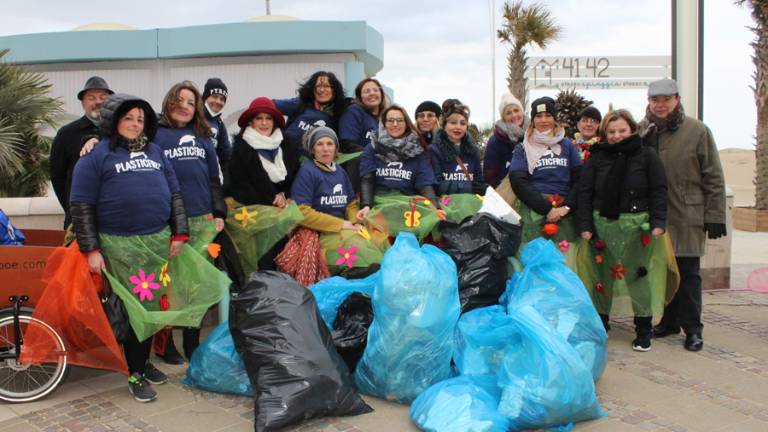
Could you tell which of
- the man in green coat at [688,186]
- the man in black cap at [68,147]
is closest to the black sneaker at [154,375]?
the man in black cap at [68,147]

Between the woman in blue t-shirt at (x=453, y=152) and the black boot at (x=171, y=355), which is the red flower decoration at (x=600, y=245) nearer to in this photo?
the woman in blue t-shirt at (x=453, y=152)

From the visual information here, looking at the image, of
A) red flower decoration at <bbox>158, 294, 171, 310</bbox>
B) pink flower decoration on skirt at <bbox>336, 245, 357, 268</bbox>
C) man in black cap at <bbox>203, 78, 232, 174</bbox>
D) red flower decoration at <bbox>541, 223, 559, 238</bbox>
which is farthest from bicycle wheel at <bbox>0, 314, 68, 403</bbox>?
red flower decoration at <bbox>541, 223, 559, 238</bbox>

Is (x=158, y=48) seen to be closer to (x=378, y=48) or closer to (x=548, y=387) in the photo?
(x=378, y=48)

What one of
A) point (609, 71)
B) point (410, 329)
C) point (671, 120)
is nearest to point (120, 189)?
point (410, 329)

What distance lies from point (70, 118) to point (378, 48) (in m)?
7.34

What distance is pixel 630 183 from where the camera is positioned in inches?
185

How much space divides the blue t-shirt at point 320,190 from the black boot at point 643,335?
89.5 inches

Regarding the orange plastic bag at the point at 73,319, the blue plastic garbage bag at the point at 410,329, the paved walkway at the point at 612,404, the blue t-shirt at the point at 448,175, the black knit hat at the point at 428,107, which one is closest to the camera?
the paved walkway at the point at 612,404

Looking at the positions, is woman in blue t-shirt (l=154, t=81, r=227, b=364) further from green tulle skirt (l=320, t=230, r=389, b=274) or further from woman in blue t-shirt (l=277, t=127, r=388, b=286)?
green tulle skirt (l=320, t=230, r=389, b=274)

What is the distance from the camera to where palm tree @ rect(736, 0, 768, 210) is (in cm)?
1406

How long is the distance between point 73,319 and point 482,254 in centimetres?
247

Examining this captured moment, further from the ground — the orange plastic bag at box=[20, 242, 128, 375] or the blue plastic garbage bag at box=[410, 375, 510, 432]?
the orange plastic bag at box=[20, 242, 128, 375]

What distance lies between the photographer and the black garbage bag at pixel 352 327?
12.8 feet

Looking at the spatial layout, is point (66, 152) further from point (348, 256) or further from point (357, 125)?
point (357, 125)
